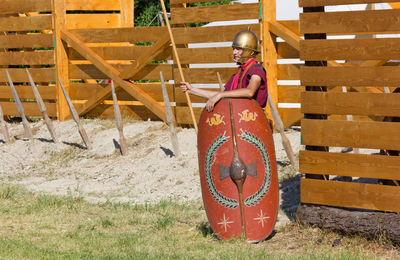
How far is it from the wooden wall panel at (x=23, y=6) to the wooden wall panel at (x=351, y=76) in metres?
7.31

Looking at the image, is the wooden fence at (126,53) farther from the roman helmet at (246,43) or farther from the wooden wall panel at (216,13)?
the roman helmet at (246,43)

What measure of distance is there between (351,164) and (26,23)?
26.9 feet

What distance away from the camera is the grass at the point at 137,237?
6.05 metres

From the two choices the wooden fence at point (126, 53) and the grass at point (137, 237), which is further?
the wooden fence at point (126, 53)

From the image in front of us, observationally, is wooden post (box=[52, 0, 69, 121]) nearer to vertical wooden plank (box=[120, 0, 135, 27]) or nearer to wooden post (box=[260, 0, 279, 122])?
vertical wooden plank (box=[120, 0, 135, 27])

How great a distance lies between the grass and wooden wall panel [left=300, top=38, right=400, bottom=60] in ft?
4.76

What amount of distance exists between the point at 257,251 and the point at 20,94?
327 inches

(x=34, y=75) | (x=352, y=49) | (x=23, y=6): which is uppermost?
(x=23, y=6)

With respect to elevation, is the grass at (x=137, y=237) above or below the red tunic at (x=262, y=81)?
below

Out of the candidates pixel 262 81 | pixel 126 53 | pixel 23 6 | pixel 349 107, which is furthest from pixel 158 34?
pixel 349 107

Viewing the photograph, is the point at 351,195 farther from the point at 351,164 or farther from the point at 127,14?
the point at 127,14

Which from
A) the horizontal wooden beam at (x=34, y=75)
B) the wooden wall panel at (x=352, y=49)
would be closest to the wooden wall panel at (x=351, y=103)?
the wooden wall panel at (x=352, y=49)

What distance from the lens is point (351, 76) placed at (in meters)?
6.36

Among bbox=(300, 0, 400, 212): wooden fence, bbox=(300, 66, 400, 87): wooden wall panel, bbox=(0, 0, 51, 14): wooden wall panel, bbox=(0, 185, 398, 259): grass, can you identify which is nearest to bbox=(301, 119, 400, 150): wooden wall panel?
bbox=(300, 0, 400, 212): wooden fence
